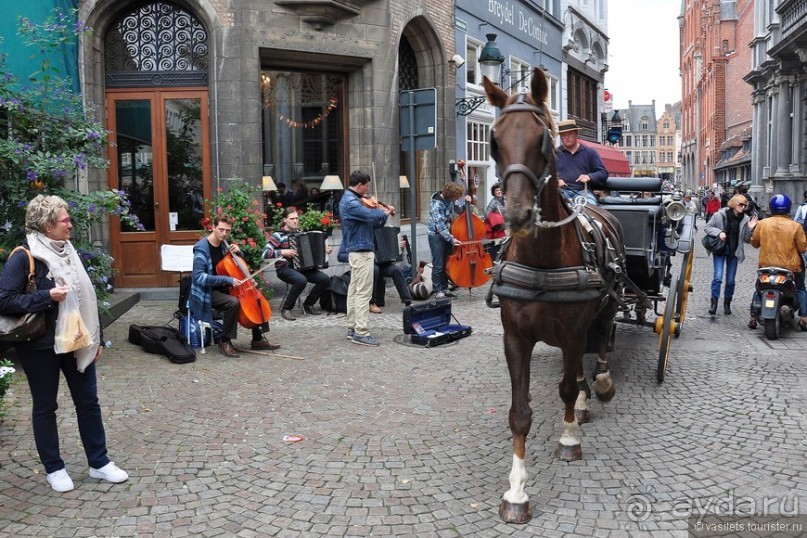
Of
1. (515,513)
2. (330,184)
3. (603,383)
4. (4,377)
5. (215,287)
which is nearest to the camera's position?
(515,513)

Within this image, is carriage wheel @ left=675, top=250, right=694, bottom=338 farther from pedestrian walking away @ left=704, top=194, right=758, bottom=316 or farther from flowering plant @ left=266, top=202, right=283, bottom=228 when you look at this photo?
flowering plant @ left=266, top=202, right=283, bottom=228

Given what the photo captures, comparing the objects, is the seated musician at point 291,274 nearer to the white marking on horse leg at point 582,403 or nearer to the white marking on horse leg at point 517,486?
the white marking on horse leg at point 582,403

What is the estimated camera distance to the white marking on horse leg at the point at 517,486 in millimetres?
4043

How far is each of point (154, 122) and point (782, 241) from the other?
9197mm

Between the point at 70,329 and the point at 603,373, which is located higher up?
the point at 70,329

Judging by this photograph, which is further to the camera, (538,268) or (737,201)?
(737,201)

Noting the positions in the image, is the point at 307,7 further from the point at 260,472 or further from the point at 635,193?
the point at 260,472

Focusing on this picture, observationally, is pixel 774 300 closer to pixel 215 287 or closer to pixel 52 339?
pixel 215 287

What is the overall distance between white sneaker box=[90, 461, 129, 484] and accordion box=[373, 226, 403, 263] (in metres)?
6.36

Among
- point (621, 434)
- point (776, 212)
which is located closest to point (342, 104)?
point (776, 212)

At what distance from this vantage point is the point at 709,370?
720 centimetres

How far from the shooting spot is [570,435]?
490 cm

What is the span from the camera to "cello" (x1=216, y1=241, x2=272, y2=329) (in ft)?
26.1
